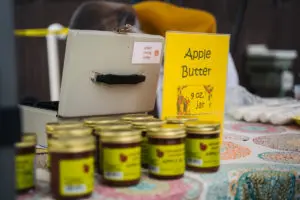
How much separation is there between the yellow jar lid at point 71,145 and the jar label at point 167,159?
15 centimetres

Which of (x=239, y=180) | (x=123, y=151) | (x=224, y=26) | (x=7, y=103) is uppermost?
(x=224, y=26)

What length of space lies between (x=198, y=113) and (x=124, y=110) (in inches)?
8.3

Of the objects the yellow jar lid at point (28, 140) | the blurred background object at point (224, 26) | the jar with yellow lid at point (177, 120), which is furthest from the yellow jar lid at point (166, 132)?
the blurred background object at point (224, 26)

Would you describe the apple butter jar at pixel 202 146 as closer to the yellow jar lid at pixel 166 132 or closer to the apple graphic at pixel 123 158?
the yellow jar lid at pixel 166 132

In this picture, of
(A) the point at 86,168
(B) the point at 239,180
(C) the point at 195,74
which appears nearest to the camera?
(A) the point at 86,168

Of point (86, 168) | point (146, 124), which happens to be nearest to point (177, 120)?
point (146, 124)

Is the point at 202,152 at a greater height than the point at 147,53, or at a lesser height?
lesser

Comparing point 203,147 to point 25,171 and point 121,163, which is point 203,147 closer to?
point 121,163

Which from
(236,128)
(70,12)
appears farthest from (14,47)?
(70,12)

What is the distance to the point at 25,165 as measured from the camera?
2.60ft

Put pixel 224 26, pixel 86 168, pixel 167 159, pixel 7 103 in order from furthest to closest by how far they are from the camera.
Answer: pixel 224 26
pixel 167 159
pixel 86 168
pixel 7 103

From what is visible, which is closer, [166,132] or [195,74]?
[166,132]

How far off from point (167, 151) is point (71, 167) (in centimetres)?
21

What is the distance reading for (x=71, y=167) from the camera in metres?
0.76
